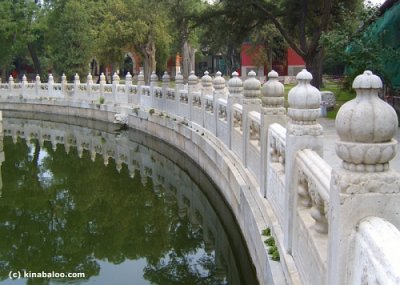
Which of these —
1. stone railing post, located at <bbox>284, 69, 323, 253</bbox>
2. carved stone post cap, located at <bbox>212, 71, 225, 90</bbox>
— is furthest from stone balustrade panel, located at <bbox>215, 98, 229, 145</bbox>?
stone railing post, located at <bbox>284, 69, 323, 253</bbox>

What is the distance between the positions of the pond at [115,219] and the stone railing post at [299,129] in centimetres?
227

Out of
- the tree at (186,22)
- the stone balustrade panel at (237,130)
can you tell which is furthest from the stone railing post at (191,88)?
the tree at (186,22)

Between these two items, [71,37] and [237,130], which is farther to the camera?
[71,37]

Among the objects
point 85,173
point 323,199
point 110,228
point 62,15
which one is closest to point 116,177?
point 85,173

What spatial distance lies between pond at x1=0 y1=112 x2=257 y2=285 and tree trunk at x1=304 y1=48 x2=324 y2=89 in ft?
19.6

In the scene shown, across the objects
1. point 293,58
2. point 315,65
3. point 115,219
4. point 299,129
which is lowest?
point 115,219

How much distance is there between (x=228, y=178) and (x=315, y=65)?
1221 cm

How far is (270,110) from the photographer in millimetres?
5738

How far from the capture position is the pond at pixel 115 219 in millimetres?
7238

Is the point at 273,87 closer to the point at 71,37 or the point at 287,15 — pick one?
the point at 287,15

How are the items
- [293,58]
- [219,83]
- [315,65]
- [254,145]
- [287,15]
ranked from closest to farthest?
[254,145] < [219,83] < [287,15] < [315,65] < [293,58]

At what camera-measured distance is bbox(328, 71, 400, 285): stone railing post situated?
228 centimetres

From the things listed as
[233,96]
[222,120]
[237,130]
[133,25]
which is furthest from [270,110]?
[133,25]

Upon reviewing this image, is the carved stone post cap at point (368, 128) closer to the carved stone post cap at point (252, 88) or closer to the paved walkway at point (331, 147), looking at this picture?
the paved walkway at point (331, 147)
